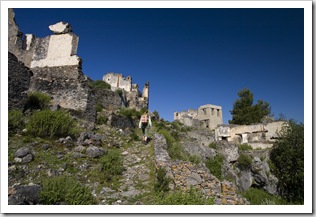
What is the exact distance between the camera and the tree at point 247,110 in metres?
34.2

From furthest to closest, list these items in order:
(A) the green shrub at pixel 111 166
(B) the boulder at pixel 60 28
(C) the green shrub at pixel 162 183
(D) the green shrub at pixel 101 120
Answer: (B) the boulder at pixel 60 28 < (D) the green shrub at pixel 101 120 < (A) the green shrub at pixel 111 166 < (C) the green shrub at pixel 162 183

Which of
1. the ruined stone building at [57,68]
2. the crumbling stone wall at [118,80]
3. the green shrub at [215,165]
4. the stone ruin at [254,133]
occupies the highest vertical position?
the crumbling stone wall at [118,80]

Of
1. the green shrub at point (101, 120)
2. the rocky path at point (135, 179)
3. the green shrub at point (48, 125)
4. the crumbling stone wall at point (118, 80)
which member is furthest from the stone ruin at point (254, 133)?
the crumbling stone wall at point (118, 80)

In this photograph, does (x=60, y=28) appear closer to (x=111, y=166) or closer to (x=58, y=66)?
(x=58, y=66)

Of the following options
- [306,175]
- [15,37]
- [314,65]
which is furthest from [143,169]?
[15,37]

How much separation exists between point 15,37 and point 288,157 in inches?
726

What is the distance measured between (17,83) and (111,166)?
4.31 m

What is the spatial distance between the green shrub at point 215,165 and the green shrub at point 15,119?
8863 mm

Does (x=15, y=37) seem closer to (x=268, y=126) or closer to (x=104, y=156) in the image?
(x=104, y=156)

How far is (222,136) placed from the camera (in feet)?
79.5

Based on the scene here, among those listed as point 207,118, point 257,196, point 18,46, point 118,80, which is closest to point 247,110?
point 207,118

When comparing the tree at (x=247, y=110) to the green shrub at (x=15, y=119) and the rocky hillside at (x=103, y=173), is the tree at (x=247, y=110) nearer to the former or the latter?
the rocky hillside at (x=103, y=173)

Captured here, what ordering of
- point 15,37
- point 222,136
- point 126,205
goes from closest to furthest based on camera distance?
point 126,205, point 15,37, point 222,136

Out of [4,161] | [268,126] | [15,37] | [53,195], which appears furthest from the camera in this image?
[268,126]
